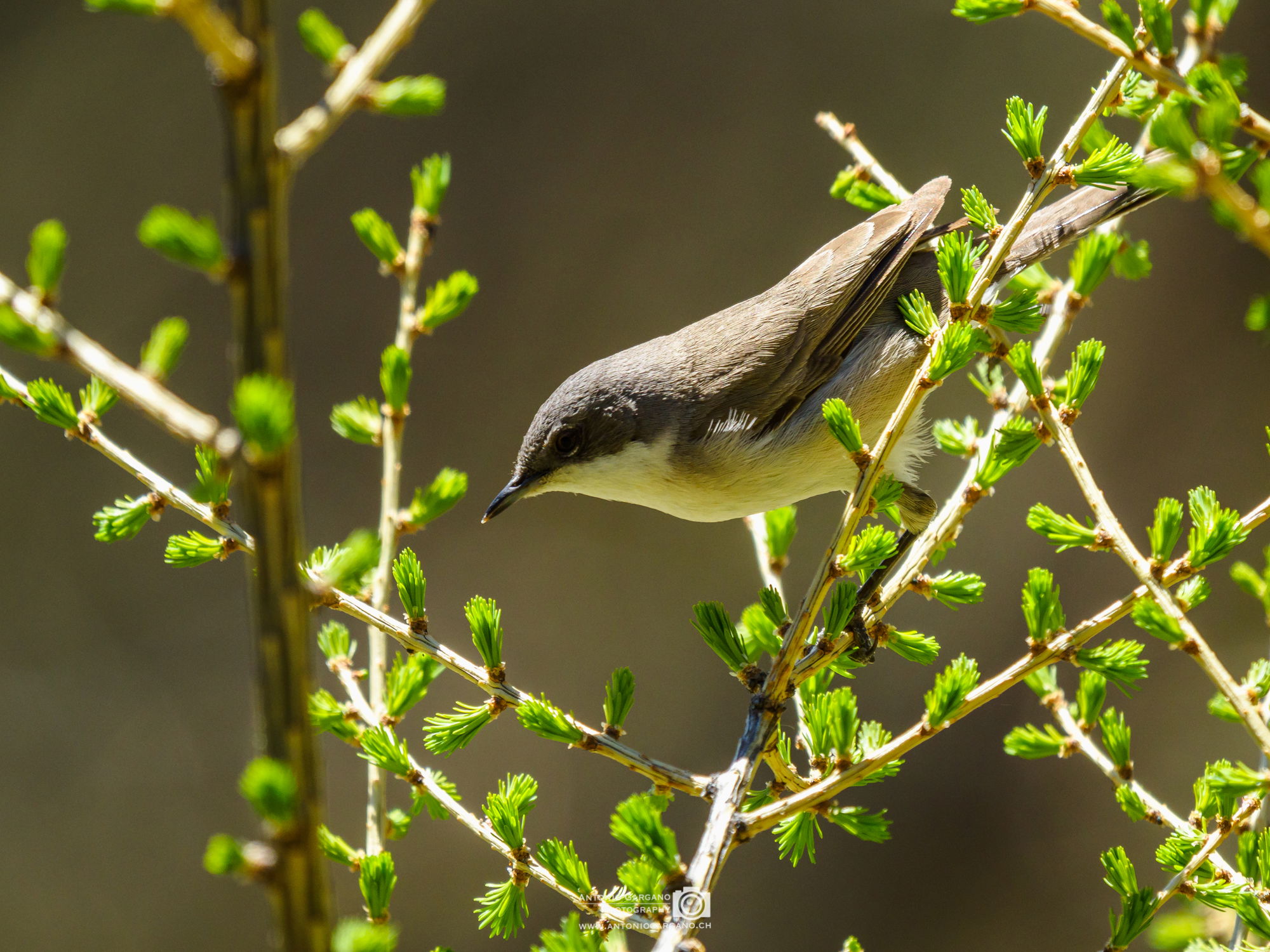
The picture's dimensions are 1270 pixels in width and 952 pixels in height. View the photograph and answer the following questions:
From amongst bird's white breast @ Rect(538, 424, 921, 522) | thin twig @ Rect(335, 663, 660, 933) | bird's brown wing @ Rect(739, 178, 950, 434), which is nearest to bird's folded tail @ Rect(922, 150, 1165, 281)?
bird's brown wing @ Rect(739, 178, 950, 434)

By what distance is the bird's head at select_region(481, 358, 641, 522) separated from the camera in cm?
269

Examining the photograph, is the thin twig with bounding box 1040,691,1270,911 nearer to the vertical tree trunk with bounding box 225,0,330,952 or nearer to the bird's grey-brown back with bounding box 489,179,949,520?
the bird's grey-brown back with bounding box 489,179,949,520

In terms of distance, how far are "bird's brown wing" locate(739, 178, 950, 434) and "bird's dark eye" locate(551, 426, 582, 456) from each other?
0.48m

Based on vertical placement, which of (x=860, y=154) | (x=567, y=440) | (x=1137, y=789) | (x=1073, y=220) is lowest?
(x=1137, y=789)

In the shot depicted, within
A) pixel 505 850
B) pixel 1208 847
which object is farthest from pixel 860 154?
pixel 505 850

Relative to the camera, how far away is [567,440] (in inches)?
107

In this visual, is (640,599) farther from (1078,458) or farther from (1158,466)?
(1078,458)

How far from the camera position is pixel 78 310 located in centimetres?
490

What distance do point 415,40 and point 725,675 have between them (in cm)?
377

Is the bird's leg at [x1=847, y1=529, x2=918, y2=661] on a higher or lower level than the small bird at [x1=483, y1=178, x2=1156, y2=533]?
lower

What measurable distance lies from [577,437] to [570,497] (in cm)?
249

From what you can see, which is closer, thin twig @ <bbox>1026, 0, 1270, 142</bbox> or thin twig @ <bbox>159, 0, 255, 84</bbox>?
thin twig @ <bbox>159, 0, 255, 84</bbox>

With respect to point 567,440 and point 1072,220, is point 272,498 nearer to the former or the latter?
point 567,440

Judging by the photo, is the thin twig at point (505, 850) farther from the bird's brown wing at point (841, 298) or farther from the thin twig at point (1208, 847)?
the bird's brown wing at point (841, 298)
